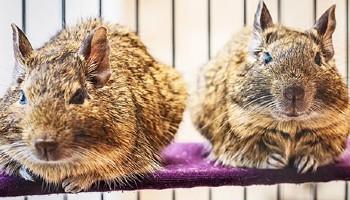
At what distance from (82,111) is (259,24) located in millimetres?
506

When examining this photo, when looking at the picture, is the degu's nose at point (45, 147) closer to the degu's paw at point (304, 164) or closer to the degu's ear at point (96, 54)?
the degu's ear at point (96, 54)

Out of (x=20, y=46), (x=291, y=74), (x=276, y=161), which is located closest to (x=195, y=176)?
(x=276, y=161)

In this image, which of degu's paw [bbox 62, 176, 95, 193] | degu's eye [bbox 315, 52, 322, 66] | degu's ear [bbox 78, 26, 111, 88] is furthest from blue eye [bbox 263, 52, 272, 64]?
degu's paw [bbox 62, 176, 95, 193]

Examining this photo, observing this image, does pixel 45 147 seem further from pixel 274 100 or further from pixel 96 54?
pixel 274 100

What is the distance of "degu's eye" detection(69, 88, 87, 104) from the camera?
1.23m

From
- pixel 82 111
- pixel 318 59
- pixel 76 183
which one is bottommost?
pixel 76 183

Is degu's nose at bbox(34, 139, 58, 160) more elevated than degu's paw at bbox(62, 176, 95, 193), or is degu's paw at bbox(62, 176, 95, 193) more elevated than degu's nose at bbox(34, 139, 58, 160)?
degu's nose at bbox(34, 139, 58, 160)

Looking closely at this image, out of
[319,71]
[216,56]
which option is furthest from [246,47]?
[319,71]

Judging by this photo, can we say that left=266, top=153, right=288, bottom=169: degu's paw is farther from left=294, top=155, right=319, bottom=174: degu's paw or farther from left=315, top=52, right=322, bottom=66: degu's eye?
left=315, top=52, right=322, bottom=66: degu's eye

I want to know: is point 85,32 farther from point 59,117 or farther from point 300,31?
point 300,31

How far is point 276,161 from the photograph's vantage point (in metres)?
1.44

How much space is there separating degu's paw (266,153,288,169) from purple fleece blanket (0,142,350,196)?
0.04 ft

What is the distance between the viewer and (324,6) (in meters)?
1.52

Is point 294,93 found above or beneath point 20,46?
beneath
